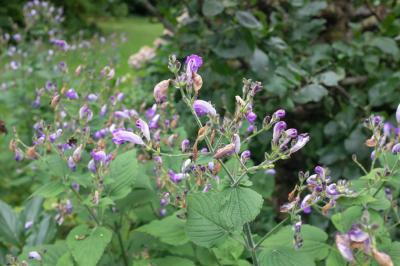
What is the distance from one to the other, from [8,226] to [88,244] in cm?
92

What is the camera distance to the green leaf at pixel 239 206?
1.27 m

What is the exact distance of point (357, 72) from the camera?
3275 mm

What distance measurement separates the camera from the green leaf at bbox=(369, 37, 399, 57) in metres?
2.93

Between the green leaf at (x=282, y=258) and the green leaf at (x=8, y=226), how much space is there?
143cm

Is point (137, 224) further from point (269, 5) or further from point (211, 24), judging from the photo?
point (269, 5)

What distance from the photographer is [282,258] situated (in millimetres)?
1419

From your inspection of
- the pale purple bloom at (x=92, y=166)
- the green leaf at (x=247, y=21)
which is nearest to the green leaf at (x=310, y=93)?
the green leaf at (x=247, y=21)

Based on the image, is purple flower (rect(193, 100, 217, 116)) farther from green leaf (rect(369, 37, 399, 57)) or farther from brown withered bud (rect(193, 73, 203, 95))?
green leaf (rect(369, 37, 399, 57))

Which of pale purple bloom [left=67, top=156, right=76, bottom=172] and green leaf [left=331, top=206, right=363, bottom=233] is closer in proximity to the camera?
green leaf [left=331, top=206, right=363, bottom=233]

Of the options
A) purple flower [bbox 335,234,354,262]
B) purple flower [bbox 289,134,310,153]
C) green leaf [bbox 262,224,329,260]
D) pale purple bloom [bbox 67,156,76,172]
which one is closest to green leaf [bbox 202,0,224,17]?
pale purple bloom [bbox 67,156,76,172]

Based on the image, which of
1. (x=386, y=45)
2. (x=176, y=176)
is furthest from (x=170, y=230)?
(x=386, y=45)

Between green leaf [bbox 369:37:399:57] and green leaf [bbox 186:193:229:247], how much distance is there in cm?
190

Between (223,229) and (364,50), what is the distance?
81.4 inches

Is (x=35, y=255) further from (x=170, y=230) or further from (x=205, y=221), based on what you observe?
(x=205, y=221)
